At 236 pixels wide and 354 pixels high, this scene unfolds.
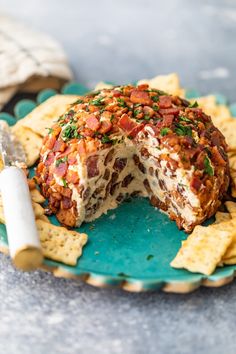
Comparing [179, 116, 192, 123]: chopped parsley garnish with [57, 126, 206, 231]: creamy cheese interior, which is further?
[179, 116, 192, 123]: chopped parsley garnish

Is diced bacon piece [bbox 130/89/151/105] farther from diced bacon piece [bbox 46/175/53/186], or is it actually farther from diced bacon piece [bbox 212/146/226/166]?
diced bacon piece [bbox 46/175/53/186]

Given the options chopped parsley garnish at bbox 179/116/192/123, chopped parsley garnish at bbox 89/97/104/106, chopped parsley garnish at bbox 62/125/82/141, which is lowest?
chopped parsley garnish at bbox 62/125/82/141

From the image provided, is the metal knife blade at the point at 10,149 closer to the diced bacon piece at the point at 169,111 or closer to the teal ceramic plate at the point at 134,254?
the teal ceramic plate at the point at 134,254

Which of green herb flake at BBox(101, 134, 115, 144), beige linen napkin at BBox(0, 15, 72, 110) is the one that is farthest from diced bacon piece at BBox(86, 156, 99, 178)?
beige linen napkin at BBox(0, 15, 72, 110)

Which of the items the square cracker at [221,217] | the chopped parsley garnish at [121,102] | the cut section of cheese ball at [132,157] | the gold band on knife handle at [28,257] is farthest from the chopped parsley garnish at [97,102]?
the gold band on knife handle at [28,257]

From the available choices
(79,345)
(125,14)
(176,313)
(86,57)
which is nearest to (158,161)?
(176,313)

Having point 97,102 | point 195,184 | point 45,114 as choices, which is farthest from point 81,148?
point 45,114
